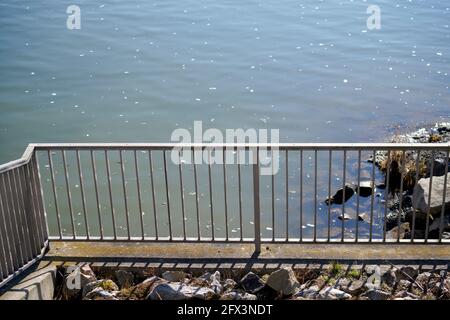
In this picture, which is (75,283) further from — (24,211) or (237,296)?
(237,296)

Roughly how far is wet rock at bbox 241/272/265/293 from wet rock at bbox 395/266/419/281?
1454 mm

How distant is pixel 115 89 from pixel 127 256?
42.0 ft

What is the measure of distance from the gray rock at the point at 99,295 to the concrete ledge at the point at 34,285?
49 centimetres

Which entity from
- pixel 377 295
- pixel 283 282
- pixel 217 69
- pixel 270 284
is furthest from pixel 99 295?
pixel 217 69

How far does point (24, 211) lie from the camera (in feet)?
23.2

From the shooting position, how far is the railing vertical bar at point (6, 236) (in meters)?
6.72

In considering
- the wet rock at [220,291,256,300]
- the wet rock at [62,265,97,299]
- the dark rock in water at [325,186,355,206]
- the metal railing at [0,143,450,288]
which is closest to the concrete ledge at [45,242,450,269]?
the metal railing at [0,143,450,288]

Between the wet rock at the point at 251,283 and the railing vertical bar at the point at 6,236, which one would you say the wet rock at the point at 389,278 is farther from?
the railing vertical bar at the point at 6,236

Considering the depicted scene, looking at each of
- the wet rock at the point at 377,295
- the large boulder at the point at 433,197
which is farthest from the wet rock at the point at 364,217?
the wet rock at the point at 377,295

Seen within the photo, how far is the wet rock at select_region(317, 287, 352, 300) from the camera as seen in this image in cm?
664

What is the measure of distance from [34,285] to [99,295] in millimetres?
713

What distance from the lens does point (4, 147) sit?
51.6 ft

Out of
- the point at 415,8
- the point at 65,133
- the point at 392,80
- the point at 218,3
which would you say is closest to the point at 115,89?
the point at 65,133

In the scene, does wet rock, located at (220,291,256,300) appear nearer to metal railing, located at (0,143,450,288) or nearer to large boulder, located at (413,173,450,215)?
metal railing, located at (0,143,450,288)
